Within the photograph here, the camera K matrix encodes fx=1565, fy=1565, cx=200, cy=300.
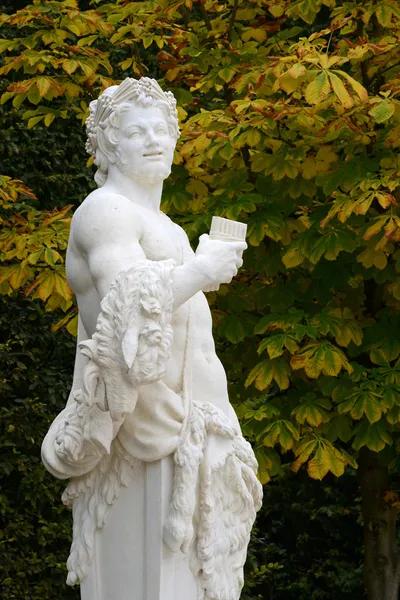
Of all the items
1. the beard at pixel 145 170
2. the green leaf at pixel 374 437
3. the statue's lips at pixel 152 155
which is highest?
the statue's lips at pixel 152 155

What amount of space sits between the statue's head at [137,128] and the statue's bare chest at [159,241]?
167 millimetres

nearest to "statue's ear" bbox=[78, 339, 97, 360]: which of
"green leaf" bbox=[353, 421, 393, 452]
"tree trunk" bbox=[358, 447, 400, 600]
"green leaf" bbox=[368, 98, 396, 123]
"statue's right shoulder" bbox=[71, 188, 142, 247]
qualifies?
Answer: "statue's right shoulder" bbox=[71, 188, 142, 247]

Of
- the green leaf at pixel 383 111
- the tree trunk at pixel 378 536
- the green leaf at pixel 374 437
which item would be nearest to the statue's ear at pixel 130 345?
the green leaf at pixel 383 111

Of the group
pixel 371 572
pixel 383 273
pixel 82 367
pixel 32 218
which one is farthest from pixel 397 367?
pixel 82 367

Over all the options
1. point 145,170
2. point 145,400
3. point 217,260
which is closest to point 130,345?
point 145,400

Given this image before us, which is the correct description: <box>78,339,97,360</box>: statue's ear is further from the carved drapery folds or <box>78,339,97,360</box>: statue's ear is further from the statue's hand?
the statue's hand

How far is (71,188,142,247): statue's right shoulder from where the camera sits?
5.55 metres

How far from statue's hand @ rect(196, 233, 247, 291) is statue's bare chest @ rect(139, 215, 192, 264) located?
0.20 metres

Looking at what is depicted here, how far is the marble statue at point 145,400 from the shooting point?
5398mm

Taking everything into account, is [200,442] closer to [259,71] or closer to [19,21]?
[259,71]

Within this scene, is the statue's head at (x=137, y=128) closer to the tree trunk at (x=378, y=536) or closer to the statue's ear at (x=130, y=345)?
the statue's ear at (x=130, y=345)

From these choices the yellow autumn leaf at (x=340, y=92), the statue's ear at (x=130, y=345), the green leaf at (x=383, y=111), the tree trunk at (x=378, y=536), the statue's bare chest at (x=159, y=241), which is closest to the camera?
the statue's ear at (x=130, y=345)

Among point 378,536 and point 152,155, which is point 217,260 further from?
point 378,536

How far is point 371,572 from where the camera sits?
9289 millimetres
